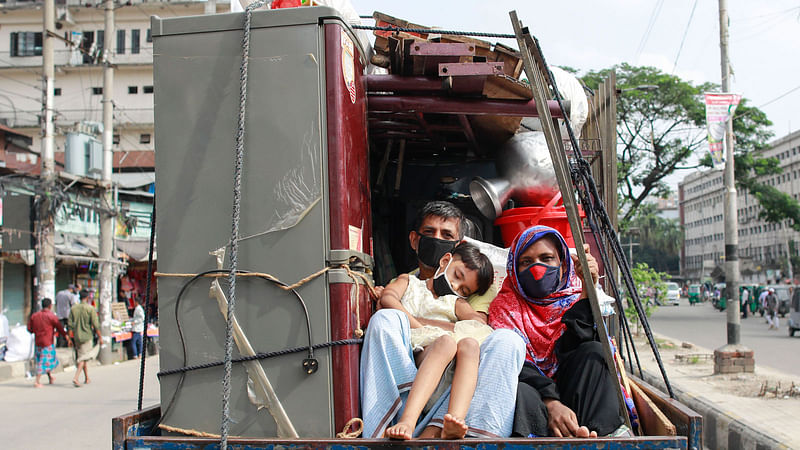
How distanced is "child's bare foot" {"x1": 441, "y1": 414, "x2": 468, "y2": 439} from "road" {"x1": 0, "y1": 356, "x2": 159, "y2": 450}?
232 inches

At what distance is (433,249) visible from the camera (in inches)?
162

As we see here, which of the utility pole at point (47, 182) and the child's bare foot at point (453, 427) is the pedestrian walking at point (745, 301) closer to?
the utility pole at point (47, 182)

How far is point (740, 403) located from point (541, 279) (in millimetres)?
6753

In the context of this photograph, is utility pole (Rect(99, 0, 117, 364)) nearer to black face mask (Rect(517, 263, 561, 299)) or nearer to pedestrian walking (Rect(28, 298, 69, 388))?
pedestrian walking (Rect(28, 298, 69, 388))

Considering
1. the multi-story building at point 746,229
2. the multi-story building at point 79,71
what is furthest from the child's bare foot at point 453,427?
the multi-story building at point 746,229

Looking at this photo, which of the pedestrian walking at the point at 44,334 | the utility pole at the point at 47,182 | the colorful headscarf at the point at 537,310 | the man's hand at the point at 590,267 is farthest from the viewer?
the utility pole at the point at 47,182

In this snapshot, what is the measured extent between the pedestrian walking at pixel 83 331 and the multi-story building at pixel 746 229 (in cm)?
3679

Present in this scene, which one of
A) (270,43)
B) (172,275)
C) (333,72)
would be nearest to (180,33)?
(270,43)

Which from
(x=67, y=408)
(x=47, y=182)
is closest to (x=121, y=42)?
(x=47, y=182)

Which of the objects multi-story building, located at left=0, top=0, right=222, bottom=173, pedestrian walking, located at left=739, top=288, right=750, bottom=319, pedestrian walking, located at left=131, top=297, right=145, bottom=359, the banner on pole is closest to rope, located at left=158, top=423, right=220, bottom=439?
the banner on pole

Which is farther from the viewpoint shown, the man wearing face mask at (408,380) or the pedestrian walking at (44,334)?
the pedestrian walking at (44,334)

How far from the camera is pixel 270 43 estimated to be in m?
2.59

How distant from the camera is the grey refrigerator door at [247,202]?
8.30 feet

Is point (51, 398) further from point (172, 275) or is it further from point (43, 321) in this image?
point (172, 275)
